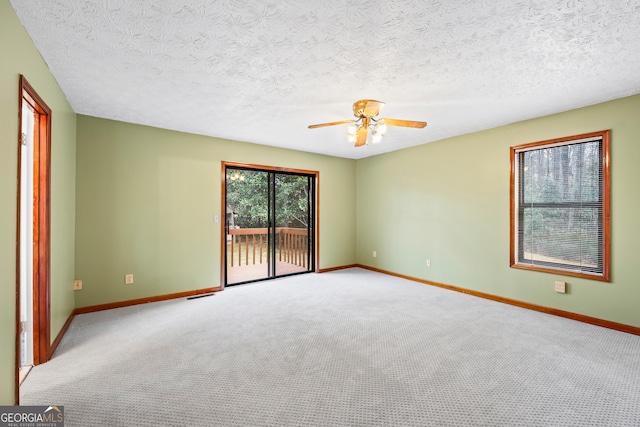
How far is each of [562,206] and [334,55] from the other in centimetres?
319

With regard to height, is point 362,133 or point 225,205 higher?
point 362,133

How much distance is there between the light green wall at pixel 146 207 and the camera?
11.1 ft

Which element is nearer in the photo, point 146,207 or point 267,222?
point 146,207

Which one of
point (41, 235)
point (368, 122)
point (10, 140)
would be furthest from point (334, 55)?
point (41, 235)

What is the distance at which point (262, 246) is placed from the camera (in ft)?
18.7

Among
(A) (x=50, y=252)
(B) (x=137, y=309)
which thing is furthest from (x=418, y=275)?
(A) (x=50, y=252)

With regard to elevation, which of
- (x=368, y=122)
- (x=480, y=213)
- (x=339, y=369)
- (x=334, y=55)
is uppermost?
(x=334, y=55)

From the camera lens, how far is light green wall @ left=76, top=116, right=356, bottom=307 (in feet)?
11.1

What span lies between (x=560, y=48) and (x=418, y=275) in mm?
3607

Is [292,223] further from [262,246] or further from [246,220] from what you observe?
[246,220]

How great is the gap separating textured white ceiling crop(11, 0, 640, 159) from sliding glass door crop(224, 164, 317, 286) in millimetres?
1654

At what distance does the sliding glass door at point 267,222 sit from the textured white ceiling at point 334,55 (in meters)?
1.65

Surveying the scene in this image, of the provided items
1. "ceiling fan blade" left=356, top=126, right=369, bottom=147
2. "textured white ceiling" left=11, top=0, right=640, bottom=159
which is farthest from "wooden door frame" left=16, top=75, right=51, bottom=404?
"ceiling fan blade" left=356, top=126, right=369, bottom=147

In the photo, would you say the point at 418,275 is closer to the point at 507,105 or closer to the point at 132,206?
the point at 507,105
